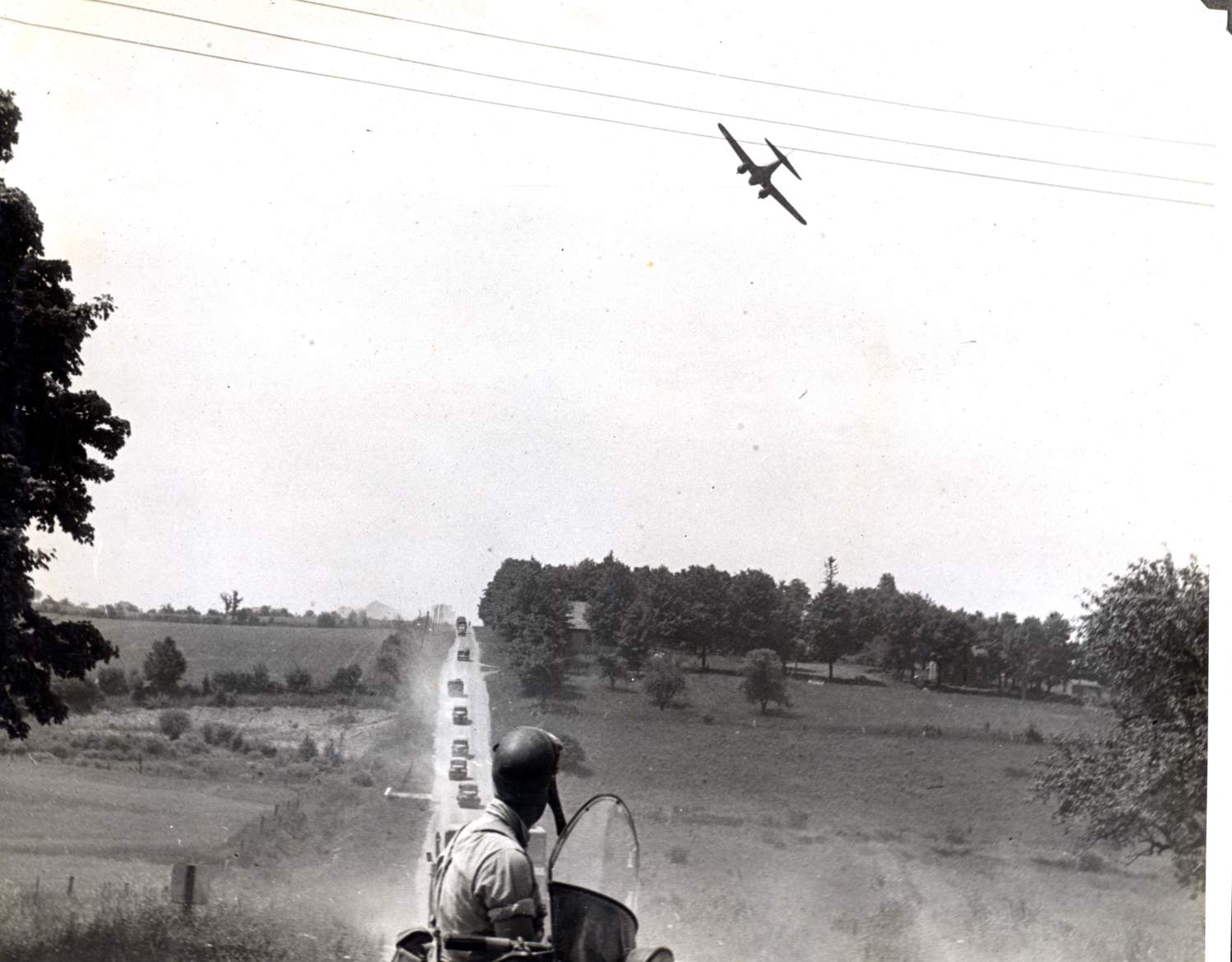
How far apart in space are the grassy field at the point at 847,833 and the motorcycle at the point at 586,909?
28.3 feet

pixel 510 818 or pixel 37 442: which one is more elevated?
pixel 37 442

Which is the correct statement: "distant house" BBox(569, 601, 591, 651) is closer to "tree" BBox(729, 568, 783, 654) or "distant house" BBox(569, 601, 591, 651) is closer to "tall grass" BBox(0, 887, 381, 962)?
"tree" BBox(729, 568, 783, 654)

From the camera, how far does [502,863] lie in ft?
12.0


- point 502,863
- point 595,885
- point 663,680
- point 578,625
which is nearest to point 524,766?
point 502,863

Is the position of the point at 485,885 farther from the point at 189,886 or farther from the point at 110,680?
the point at 110,680

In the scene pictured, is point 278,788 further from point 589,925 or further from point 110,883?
point 589,925

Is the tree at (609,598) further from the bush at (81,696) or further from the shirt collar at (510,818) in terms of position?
the shirt collar at (510,818)

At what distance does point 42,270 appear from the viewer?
10.2 metres

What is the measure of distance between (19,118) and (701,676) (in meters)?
8.96

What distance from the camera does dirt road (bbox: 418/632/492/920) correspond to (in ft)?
40.2

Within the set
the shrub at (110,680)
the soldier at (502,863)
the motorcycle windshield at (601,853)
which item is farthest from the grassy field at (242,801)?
the soldier at (502,863)

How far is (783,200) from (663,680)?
218 inches

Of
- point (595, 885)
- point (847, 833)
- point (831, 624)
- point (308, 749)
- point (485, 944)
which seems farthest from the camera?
point (831, 624)

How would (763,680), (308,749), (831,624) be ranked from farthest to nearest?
1. (763,680)
2. (831,624)
3. (308,749)
